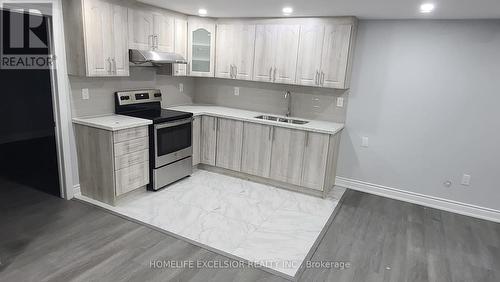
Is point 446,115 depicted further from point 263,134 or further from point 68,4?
point 68,4

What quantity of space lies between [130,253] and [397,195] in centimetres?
332

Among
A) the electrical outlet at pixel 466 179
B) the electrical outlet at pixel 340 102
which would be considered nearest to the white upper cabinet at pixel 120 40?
the electrical outlet at pixel 340 102

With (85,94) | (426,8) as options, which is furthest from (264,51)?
(85,94)

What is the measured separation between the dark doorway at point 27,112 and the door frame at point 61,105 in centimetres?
7

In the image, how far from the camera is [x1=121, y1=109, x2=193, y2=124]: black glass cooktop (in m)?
3.75

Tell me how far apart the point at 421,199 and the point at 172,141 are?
3.27 m

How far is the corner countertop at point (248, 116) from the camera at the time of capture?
12.6 ft

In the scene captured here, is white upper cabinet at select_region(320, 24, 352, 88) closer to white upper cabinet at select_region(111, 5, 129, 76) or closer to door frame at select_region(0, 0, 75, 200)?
white upper cabinet at select_region(111, 5, 129, 76)

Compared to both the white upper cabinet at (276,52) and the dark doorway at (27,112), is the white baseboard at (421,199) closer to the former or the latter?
the white upper cabinet at (276,52)

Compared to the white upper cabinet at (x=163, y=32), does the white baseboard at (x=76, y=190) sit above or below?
below

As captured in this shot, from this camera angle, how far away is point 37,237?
9.25 ft

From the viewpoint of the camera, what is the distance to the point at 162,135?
3.79m

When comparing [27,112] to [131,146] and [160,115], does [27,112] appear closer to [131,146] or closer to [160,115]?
[160,115]

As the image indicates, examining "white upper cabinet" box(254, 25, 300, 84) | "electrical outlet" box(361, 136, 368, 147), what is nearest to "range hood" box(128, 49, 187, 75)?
"white upper cabinet" box(254, 25, 300, 84)
